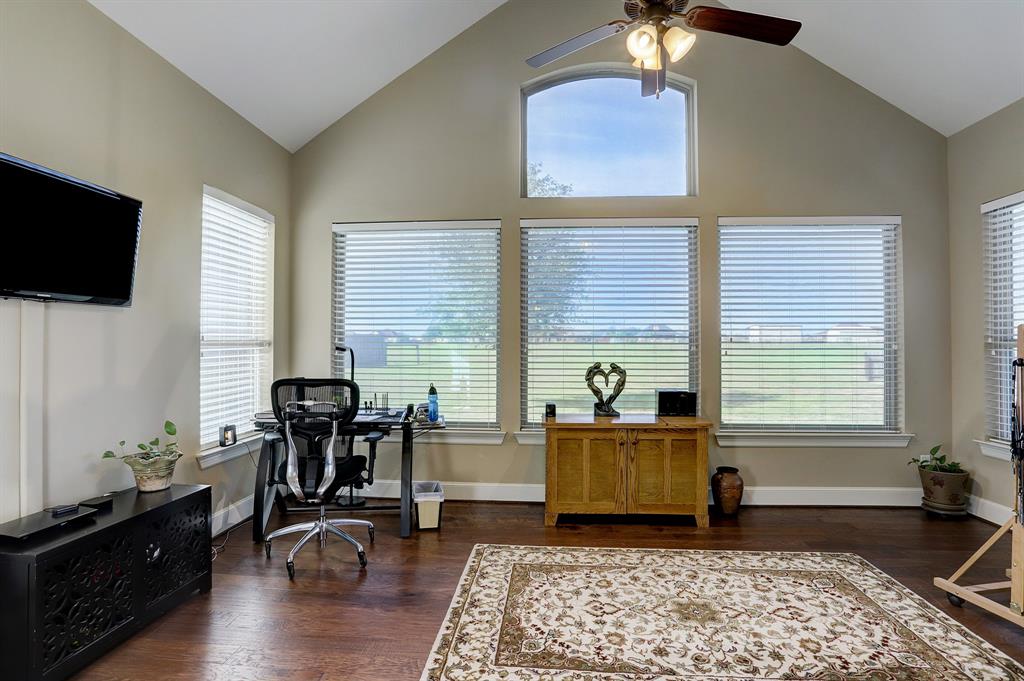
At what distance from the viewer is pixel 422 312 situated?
178 inches

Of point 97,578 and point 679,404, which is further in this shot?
point 679,404

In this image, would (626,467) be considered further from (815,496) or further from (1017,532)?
(1017,532)

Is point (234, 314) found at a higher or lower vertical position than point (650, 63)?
lower

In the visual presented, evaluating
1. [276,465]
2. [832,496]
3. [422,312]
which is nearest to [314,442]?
[276,465]

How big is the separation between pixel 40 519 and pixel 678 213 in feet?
14.4

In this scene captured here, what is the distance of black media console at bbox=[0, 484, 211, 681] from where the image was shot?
1.89 m

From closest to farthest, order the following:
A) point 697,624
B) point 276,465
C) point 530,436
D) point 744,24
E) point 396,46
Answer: point 744,24, point 697,624, point 276,465, point 396,46, point 530,436

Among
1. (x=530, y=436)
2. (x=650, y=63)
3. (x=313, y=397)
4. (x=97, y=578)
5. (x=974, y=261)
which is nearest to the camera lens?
(x=97, y=578)

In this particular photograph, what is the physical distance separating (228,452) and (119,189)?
1828 mm

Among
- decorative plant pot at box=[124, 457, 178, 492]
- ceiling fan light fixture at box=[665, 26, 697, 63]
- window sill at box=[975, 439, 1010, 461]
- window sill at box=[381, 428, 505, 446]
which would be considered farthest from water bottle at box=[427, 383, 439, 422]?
window sill at box=[975, 439, 1010, 461]

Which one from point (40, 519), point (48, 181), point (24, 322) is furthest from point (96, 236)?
point (40, 519)

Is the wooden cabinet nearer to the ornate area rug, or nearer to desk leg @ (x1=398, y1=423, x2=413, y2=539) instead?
the ornate area rug

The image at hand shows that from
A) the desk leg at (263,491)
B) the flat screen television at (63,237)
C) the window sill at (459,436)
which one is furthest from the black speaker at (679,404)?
the flat screen television at (63,237)

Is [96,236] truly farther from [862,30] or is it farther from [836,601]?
[862,30]
